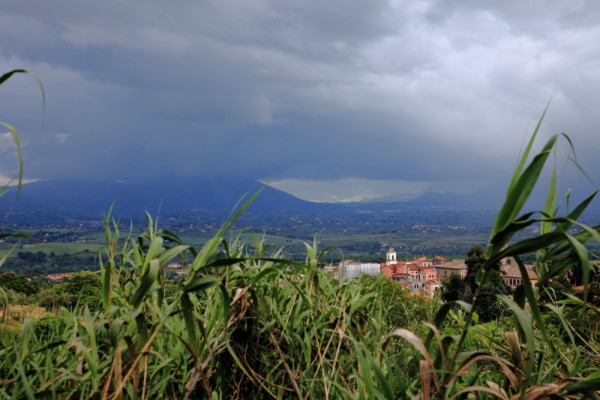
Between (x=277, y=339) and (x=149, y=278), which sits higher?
(x=149, y=278)

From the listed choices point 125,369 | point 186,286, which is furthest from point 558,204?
point 125,369

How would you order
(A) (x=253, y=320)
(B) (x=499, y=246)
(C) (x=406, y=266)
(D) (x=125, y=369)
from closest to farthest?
(B) (x=499, y=246), (D) (x=125, y=369), (A) (x=253, y=320), (C) (x=406, y=266)

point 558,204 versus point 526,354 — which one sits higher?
point 558,204

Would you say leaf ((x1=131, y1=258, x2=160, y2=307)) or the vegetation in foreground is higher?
leaf ((x1=131, y1=258, x2=160, y2=307))

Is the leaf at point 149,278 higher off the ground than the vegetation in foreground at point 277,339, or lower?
higher

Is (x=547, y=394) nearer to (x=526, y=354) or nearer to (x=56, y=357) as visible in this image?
(x=526, y=354)

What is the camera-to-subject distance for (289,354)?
1640 millimetres

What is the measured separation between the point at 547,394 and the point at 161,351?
1.06 metres

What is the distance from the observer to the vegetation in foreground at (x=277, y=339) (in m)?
1.00

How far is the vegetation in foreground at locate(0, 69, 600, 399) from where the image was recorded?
1002mm

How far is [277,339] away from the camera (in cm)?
162

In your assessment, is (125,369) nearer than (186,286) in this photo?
No

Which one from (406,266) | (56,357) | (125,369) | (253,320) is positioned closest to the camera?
(125,369)

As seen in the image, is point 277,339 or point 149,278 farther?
point 277,339
